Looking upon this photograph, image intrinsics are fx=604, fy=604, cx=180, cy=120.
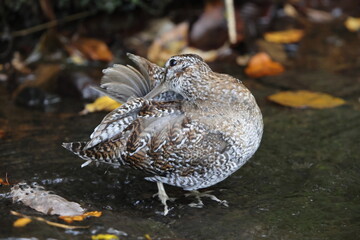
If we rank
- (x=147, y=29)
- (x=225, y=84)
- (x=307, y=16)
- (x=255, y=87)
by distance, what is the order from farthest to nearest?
(x=307, y=16) < (x=147, y=29) < (x=255, y=87) < (x=225, y=84)

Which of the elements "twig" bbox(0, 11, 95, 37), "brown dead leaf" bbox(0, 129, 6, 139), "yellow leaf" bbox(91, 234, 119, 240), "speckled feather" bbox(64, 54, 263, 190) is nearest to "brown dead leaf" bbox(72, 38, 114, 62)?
"twig" bbox(0, 11, 95, 37)

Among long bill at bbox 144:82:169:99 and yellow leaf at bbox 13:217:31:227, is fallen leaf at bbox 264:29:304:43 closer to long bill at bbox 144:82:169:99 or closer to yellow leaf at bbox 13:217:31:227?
long bill at bbox 144:82:169:99

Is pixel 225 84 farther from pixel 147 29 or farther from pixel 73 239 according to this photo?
pixel 147 29

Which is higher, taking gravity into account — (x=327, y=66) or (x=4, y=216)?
(x=327, y=66)

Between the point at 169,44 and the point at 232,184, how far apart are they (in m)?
3.30

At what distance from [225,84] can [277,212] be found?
40.1 inches

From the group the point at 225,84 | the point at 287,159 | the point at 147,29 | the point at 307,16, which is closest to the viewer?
the point at 225,84

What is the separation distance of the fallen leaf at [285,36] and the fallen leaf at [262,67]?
646mm

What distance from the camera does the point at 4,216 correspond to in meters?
3.84

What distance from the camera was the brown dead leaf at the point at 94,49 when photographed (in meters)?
7.35

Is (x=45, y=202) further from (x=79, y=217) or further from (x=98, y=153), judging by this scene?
(x=98, y=153)

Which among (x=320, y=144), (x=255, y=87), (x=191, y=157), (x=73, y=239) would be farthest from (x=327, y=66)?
(x=73, y=239)

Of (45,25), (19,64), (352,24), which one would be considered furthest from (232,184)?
(352,24)

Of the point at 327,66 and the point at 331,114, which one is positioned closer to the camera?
the point at 331,114
